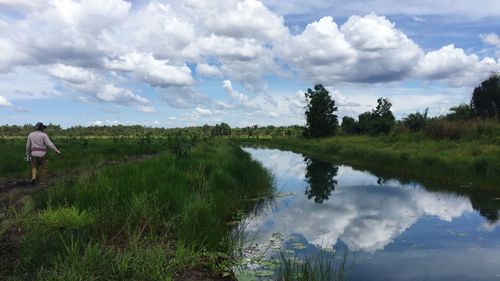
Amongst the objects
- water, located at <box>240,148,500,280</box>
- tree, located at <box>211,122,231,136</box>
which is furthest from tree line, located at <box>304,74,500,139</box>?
tree, located at <box>211,122,231,136</box>

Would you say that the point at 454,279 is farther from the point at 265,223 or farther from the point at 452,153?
the point at 452,153

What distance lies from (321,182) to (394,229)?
9671mm

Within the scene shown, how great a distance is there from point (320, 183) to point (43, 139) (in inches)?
470

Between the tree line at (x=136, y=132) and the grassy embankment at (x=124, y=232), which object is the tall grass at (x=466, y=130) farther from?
the tree line at (x=136, y=132)

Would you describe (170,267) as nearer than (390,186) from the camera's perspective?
Yes

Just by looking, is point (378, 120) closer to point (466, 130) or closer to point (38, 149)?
point (466, 130)

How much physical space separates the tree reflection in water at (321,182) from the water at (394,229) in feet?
0.15

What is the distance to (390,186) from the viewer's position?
1866 cm

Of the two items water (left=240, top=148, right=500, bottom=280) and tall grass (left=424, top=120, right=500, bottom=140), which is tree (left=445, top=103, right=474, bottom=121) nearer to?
tall grass (left=424, top=120, right=500, bottom=140)

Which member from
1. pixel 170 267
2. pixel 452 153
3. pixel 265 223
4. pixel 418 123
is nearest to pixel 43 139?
pixel 265 223

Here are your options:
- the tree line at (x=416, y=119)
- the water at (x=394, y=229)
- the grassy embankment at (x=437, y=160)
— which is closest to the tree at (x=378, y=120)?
the tree line at (x=416, y=119)

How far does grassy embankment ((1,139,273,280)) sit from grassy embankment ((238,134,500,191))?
35.1 ft

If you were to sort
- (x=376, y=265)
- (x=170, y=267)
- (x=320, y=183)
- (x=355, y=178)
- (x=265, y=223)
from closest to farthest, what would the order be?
(x=170, y=267), (x=376, y=265), (x=265, y=223), (x=320, y=183), (x=355, y=178)

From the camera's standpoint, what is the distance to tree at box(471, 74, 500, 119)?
33.8m
